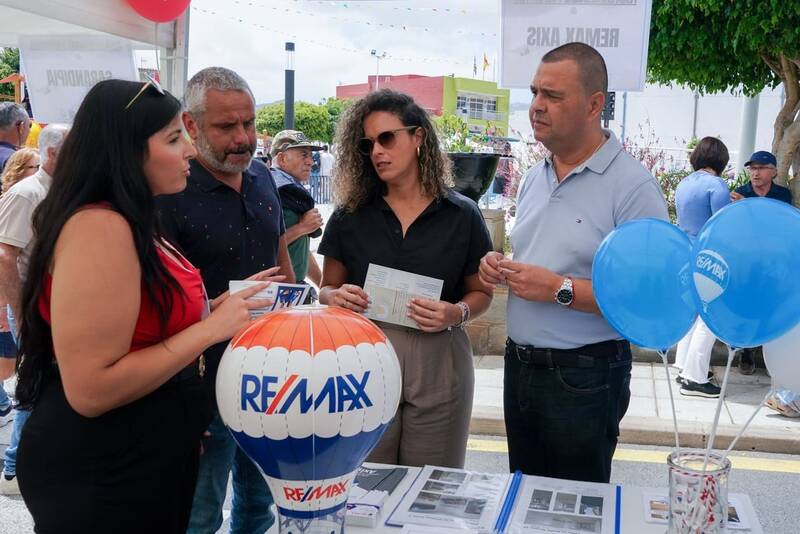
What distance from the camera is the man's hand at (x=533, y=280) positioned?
2.28 meters

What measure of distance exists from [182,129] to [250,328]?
0.63m

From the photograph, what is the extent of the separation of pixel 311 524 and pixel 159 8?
330 centimetres

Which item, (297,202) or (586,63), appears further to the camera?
(297,202)

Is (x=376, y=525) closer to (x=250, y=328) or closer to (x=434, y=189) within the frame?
(x=250, y=328)

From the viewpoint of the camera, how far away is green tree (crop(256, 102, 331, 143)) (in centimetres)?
4416

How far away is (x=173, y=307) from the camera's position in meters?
1.74

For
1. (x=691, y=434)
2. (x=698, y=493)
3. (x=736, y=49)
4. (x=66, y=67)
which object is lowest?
(x=691, y=434)

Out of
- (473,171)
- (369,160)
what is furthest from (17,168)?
(473,171)

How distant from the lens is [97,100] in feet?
5.51

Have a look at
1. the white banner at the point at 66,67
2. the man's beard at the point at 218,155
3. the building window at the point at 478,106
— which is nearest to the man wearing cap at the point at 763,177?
the white banner at the point at 66,67

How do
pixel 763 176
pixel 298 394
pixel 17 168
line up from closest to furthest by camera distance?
pixel 298 394 → pixel 17 168 → pixel 763 176

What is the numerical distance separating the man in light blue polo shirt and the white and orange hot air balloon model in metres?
0.99

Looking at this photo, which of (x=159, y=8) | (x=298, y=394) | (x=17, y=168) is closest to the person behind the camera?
(x=298, y=394)

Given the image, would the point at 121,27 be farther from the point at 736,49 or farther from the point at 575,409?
the point at 736,49
